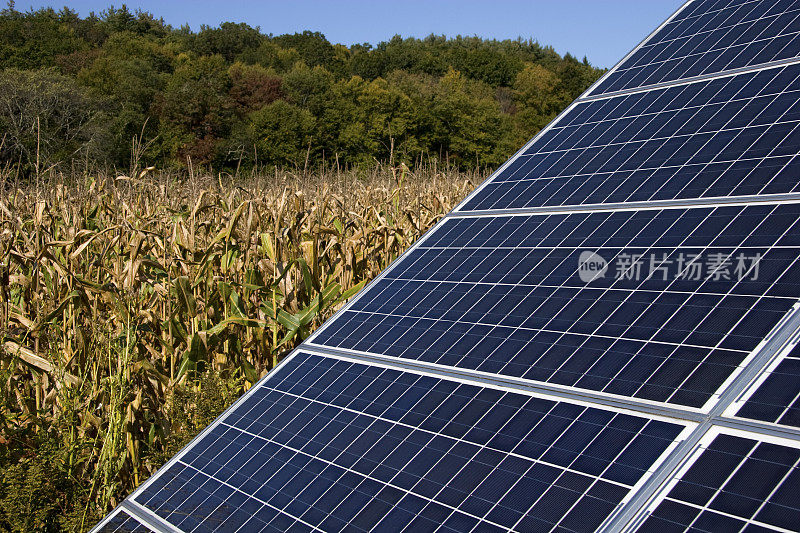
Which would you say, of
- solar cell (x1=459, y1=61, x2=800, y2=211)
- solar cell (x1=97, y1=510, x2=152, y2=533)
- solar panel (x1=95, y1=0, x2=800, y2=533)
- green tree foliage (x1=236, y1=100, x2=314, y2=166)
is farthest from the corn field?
green tree foliage (x1=236, y1=100, x2=314, y2=166)

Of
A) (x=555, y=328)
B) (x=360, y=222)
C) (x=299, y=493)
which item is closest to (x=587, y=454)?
(x=555, y=328)

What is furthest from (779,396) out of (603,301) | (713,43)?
(713,43)

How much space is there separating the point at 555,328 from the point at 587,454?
786mm

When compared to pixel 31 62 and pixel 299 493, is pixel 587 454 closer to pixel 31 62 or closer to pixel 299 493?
pixel 299 493

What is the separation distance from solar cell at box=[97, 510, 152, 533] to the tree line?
25.4m

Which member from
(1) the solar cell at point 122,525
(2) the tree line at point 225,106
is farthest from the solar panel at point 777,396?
(2) the tree line at point 225,106

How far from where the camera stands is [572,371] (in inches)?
106

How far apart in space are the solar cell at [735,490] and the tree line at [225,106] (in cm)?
2653

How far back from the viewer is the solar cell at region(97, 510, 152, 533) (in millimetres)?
2789

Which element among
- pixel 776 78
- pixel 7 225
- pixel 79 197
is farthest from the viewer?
pixel 79 197

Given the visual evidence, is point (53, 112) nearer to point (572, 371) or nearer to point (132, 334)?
point (132, 334)

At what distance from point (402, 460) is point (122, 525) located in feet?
3.91

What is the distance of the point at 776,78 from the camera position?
432 cm

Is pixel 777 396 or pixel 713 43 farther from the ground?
pixel 713 43
